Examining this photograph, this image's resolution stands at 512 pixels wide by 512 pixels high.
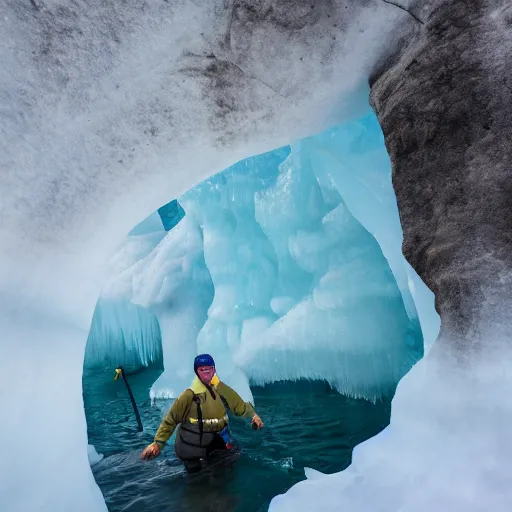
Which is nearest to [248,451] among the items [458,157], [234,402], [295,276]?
[234,402]

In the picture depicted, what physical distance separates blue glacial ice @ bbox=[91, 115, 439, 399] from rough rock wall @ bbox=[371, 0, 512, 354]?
298cm

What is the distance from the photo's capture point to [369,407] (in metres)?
7.45

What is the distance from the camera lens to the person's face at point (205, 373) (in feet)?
14.8

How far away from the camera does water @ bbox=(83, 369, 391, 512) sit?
4145 millimetres

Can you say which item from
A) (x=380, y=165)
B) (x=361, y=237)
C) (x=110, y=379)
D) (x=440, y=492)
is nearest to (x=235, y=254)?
(x=361, y=237)

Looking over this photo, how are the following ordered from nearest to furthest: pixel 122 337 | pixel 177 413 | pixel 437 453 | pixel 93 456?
pixel 437 453, pixel 177 413, pixel 93 456, pixel 122 337

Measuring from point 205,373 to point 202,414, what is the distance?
443mm

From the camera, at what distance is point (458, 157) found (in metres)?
2.66

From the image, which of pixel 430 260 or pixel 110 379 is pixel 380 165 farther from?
pixel 110 379

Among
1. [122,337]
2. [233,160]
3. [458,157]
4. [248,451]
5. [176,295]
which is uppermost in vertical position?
[233,160]

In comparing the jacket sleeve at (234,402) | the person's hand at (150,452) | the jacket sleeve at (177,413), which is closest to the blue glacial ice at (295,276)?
the jacket sleeve at (234,402)

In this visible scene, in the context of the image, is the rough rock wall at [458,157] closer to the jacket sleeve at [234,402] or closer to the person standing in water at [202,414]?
the person standing in water at [202,414]

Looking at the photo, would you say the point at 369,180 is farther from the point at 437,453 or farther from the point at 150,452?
the point at 437,453

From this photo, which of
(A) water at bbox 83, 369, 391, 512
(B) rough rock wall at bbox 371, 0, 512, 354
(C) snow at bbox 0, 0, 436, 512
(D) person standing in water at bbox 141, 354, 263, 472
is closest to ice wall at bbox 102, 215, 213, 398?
(A) water at bbox 83, 369, 391, 512
